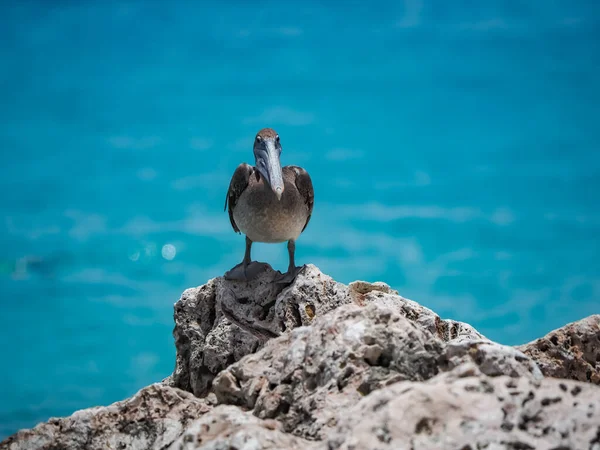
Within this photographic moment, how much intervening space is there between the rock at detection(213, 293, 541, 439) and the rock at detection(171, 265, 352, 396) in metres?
3.17

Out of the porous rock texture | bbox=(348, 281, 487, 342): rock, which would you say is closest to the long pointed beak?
bbox=(348, 281, 487, 342): rock

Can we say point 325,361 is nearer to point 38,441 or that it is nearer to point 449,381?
point 449,381

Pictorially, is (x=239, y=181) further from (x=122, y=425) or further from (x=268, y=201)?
(x=122, y=425)

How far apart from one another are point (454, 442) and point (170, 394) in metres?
3.07

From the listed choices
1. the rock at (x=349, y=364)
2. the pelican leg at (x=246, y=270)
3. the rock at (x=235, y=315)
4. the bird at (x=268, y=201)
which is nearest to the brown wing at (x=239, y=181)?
the bird at (x=268, y=201)

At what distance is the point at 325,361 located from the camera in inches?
183

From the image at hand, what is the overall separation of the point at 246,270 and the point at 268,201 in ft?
3.07

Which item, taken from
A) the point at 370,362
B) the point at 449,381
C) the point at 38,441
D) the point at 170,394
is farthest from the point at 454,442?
the point at 38,441

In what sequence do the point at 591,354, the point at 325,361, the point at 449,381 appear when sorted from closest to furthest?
the point at 449,381 < the point at 325,361 < the point at 591,354

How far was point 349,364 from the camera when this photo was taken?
181 inches

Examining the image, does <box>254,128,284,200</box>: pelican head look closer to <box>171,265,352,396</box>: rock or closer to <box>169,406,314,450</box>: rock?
<box>171,265,352,396</box>: rock

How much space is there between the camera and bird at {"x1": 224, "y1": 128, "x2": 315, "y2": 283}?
30.0 ft

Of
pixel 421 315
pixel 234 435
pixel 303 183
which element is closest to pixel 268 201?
pixel 303 183

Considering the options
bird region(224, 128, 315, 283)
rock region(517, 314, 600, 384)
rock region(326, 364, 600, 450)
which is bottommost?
rock region(326, 364, 600, 450)
